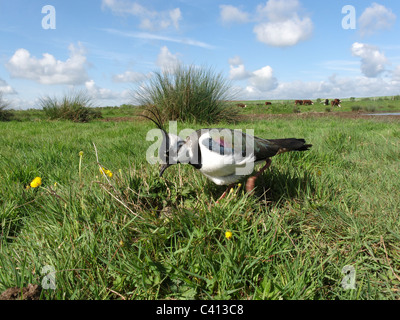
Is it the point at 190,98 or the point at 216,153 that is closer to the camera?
the point at 216,153

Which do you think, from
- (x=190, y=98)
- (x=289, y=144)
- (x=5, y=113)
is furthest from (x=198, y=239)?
(x=5, y=113)

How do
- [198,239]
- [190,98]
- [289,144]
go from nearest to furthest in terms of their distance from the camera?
1. [198,239]
2. [289,144]
3. [190,98]

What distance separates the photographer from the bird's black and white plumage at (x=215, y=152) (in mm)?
2365

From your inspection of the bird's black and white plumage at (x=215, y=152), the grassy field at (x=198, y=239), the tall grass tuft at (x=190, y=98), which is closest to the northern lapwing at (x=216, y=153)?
the bird's black and white plumage at (x=215, y=152)

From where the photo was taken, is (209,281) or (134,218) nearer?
(209,281)

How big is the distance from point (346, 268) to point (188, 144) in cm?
150

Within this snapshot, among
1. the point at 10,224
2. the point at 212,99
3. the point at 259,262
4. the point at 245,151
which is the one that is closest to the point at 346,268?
the point at 259,262

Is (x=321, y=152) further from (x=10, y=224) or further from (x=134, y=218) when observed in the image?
(x=10, y=224)

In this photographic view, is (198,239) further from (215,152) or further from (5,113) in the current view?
(5,113)

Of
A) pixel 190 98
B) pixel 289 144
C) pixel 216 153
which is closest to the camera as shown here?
pixel 216 153

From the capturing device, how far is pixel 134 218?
1990 mm

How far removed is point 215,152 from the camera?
2.35 meters

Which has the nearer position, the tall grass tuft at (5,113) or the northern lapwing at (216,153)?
the northern lapwing at (216,153)

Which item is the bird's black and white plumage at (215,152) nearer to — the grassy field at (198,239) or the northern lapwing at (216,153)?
the northern lapwing at (216,153)
